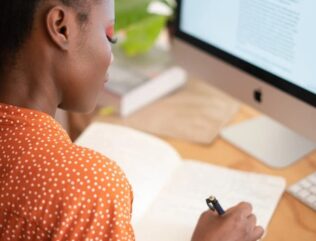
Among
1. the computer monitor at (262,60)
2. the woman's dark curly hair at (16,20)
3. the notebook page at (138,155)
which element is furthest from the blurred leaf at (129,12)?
the woman's dark curly hair at (16,20)

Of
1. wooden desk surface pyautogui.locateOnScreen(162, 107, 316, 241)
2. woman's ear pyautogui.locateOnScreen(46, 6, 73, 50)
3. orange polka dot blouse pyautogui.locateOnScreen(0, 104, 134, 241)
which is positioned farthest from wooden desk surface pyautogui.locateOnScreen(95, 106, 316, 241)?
woman's ear pyautogui.locateOnScreen(46, 6, 73, 50)

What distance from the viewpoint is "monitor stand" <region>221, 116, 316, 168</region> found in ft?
3.11

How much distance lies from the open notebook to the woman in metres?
0.16

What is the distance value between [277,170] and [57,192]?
44cm

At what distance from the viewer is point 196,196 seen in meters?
0.84

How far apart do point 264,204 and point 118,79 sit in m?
0.43

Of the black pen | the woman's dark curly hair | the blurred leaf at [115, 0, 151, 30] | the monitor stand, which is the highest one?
the woman's dark curly hair

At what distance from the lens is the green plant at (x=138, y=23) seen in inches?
44.5

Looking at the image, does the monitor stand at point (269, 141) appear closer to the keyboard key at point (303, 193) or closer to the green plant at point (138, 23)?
the keyboard key at point (303, 193)

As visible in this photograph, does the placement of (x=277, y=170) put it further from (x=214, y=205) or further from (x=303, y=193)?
(x=214, y=205)

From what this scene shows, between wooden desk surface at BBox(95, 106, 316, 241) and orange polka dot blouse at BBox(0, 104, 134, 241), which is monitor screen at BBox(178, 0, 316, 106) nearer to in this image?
wooden desk surface at BBox(95, 106, 316, 241)

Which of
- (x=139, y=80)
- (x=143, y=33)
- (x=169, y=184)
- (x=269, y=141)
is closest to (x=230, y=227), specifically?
(x=169, y=184)

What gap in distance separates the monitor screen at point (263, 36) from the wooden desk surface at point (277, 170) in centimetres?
14

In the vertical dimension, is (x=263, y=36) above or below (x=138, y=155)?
above
